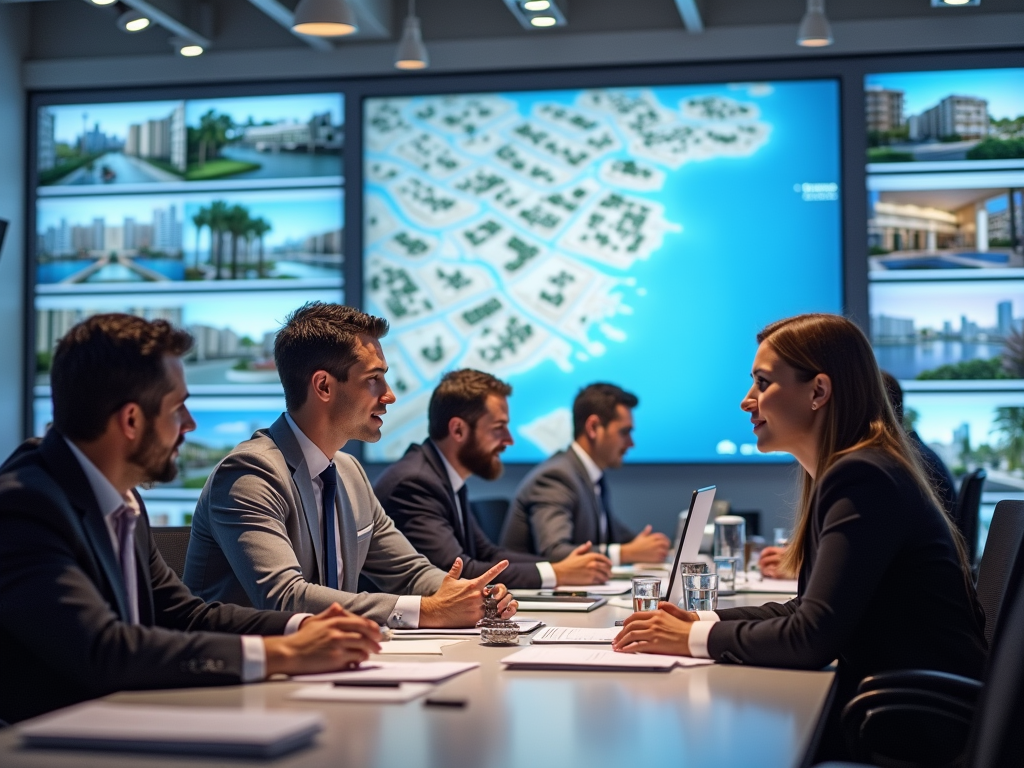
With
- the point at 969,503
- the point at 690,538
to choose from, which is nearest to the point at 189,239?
the point at 969,503

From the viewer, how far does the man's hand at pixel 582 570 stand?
12.3 ft

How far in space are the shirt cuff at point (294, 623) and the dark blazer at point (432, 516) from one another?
1.42 m

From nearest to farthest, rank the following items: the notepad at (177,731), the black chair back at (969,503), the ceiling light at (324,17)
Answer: the notepad at (177,731) < the black chair back at (969,503) < the ceiling light at (324,17)

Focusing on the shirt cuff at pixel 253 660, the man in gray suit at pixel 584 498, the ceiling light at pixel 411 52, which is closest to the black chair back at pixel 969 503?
the man in gray suit at pixel 584 498

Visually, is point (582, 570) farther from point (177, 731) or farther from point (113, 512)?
point (177, 731)

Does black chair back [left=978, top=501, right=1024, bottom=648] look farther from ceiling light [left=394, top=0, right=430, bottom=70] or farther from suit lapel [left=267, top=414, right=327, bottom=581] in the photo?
ceiling light [left=394, top=0, right=430, bottom=70]

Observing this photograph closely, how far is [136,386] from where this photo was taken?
2051 millimetres

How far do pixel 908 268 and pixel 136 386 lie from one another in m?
5.05

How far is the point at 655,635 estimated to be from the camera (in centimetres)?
229

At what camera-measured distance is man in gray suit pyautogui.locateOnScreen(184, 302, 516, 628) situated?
8.70 ft

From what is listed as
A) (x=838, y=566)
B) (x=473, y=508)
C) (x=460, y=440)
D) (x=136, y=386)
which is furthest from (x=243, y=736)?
(x=473, y=508)

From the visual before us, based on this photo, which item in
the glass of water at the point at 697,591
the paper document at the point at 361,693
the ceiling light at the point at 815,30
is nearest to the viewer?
the paper document at the point at 361,693

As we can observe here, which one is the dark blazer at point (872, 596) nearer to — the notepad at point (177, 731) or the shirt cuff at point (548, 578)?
the notepad at point (177, 731)

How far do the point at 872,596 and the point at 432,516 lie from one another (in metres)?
1.87
